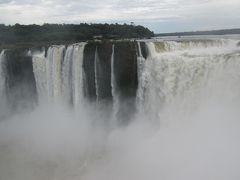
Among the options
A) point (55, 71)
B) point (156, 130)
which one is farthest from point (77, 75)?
point (156, 130)

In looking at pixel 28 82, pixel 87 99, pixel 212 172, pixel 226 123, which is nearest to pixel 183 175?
pixel 212 172

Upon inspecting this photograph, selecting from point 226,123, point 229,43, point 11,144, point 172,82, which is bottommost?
point 11,144

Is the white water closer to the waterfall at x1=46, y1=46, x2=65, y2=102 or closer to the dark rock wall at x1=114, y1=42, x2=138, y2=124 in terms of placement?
the dark rock wall at x1=114, y1=42, x2=138, y2=124

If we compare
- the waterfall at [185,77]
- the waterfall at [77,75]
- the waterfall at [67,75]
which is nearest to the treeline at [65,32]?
the waterfall at [67,75]

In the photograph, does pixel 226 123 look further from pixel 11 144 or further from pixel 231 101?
pixel 11 144

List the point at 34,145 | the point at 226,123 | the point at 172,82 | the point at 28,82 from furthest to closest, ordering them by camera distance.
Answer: the point at 28,82, the point at 34,145, the point at 172,82, the point at 226,123

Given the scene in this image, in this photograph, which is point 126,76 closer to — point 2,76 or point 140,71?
point 140,71

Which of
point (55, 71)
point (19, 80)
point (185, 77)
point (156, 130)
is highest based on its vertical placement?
point (185, 77)
